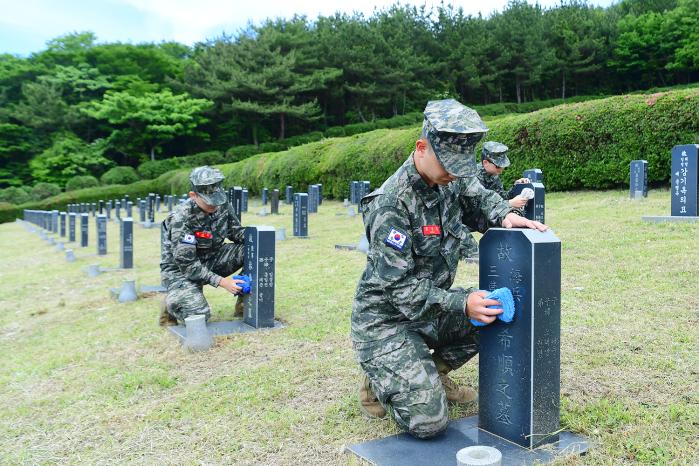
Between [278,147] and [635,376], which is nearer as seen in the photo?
[635,376]

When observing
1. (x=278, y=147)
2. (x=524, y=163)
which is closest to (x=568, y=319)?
(x=524, y=163)

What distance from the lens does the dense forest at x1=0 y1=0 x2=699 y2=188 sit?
39875 mm

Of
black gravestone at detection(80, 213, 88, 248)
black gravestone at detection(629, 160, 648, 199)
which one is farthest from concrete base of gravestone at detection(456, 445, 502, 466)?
black gravestone at detection(80, 213, 88, 248)

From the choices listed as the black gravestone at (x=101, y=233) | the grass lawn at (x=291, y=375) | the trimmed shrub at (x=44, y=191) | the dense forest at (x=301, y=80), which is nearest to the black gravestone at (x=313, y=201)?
the black gravestone at (x=101, y=233)

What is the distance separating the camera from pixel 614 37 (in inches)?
1551

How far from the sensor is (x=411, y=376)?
2.95 metres

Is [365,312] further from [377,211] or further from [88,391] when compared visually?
[88,391]

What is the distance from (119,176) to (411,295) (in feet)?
128

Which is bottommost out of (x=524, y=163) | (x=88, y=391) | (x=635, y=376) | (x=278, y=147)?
(x=88, y=391)

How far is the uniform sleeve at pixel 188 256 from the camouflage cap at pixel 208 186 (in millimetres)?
371

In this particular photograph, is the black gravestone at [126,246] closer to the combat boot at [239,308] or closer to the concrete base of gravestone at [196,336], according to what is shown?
the combat boot at [239,308]

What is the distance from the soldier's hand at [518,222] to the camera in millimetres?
2954

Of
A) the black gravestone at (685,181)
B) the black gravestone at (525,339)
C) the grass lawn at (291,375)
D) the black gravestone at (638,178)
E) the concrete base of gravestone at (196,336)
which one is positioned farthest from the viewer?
the black gravestone at (638,178)

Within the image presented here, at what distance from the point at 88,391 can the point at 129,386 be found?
304mm
